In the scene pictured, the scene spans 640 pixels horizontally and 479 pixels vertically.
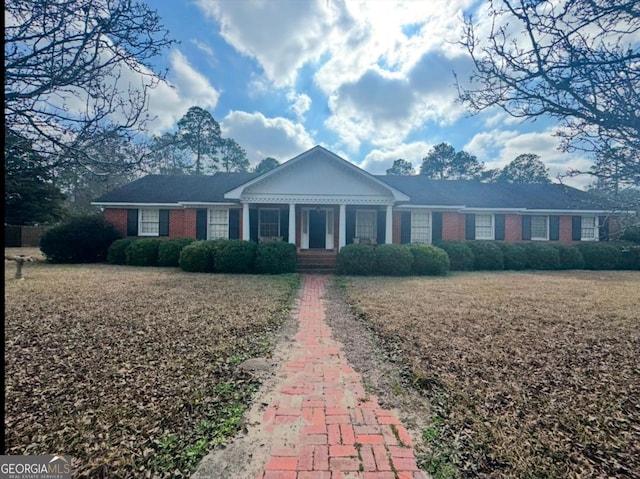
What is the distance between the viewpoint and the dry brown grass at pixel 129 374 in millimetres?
2438

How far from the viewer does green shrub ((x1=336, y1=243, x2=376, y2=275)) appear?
12133mm

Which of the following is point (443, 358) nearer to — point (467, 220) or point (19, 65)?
point (19, 65)

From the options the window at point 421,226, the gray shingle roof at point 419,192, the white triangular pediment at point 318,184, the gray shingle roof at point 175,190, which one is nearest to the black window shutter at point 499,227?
the gray shingle roof at point 419,192

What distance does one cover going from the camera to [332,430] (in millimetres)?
2662

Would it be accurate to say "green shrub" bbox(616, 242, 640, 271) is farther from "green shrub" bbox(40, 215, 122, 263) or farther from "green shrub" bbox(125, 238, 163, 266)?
"green shrub" bbox(40, 215, 122, 263)

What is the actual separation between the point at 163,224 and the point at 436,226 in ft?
50.9

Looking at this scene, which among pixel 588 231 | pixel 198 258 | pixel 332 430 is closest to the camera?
pixel 332 430

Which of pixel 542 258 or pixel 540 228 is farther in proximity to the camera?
pixel 540 228

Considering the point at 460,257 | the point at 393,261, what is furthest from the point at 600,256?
the point at 393,261

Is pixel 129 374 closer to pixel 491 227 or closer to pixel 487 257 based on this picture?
pixel 487 257

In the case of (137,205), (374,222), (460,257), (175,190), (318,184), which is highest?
(175,190)

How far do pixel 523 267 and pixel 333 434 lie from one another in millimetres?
15526

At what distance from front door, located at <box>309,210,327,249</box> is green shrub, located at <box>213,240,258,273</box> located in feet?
16.7

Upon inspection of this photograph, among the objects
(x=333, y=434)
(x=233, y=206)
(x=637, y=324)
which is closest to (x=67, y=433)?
(x=333, y=434)
